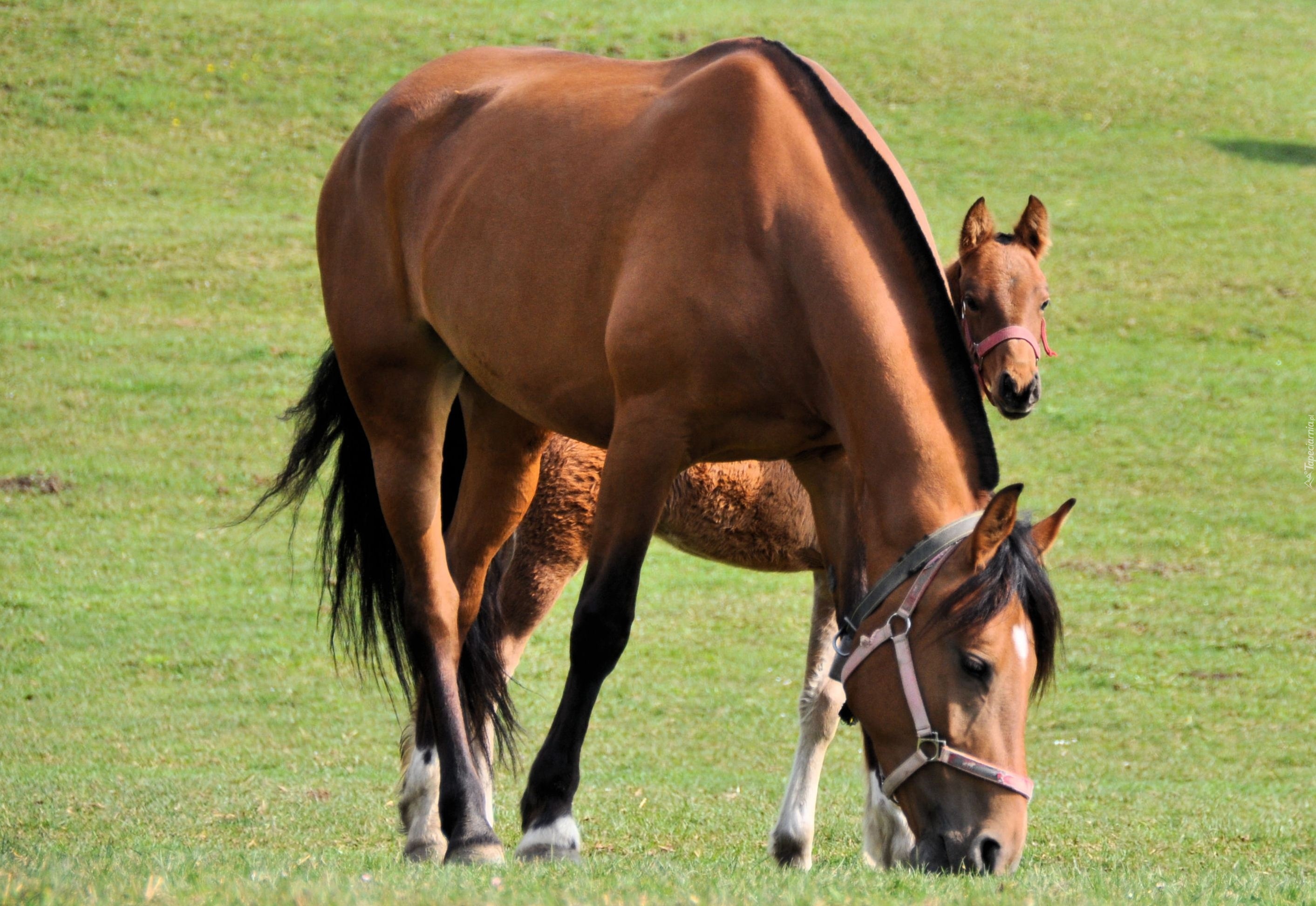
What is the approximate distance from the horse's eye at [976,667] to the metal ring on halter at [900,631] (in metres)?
0.16

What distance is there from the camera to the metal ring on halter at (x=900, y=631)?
3719 millimetres

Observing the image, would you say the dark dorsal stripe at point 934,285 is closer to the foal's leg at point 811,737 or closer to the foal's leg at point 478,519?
the foal's leg at point 811,737

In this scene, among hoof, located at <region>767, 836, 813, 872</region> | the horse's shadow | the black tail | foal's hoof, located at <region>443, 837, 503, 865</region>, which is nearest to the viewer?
foal's hoof, located at <region>443, 837, 503, 865</region>

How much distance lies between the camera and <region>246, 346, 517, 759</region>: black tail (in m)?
5.98

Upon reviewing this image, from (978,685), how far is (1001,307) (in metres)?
2.90

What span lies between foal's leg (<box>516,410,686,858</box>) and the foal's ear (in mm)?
910

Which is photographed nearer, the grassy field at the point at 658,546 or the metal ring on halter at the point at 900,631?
the metal ring on halter at the point at 900,631

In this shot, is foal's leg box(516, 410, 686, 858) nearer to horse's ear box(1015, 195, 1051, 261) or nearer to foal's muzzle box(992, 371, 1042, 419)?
foal's muzzle box(992, 371, 1042, 419)

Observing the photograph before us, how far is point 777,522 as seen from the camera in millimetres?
7168

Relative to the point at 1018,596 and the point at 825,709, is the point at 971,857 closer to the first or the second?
the point at 1018,596

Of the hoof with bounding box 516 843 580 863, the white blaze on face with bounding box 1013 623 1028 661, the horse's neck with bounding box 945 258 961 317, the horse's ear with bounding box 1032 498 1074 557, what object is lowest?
the hoof with bounding box 516 843 580 863

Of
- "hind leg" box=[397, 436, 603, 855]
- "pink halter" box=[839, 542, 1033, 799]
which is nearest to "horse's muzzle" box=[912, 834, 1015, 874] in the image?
"pink halter" box=[839, 542, 1033, 799]

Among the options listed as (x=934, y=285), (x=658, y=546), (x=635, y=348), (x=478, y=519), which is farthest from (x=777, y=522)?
(x=658, y=546)

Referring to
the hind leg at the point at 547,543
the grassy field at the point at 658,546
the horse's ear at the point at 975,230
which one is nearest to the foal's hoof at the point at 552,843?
the grassy field at the point at 658,546
